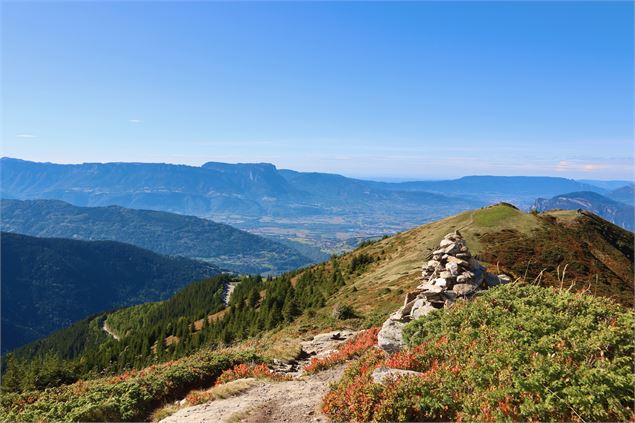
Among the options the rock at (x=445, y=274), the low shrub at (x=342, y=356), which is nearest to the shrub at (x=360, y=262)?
the rock at (x=445, y=274)

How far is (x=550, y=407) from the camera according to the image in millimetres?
9047

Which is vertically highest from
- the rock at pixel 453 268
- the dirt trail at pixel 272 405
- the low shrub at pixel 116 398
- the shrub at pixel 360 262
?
the rock at pixel 453 268

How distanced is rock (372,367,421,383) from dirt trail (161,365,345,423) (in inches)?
83.5

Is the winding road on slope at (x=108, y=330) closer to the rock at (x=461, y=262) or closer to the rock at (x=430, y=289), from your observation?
the rock at (x=430, y=289)

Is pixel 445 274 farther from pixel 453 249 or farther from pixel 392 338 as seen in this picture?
pixel 392 338

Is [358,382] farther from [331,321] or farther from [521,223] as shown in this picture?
[521,223]

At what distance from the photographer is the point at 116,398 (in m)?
16.0

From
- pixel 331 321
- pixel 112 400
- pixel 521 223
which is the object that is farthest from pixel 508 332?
pixel 521 223

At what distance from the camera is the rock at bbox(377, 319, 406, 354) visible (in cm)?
1769

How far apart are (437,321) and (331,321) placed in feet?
67.3

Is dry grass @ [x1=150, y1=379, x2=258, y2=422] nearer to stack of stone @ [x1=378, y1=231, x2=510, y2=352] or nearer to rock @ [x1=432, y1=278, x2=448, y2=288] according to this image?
stack of stone @ [x1=378, y1=231, x2=510, y2=352]

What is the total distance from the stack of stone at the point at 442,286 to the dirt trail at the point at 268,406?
13.1 ft

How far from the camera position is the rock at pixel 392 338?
696 inches

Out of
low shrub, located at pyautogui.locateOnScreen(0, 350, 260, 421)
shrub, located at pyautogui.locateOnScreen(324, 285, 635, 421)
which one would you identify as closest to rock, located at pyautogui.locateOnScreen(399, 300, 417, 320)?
shrub, located at pyautogui.locateOnScreen(324, 285, 635, 421)
